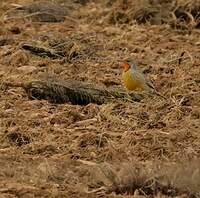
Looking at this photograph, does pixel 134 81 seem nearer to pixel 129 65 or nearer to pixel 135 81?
pixel 135 81

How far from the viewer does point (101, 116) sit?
7.88 meters

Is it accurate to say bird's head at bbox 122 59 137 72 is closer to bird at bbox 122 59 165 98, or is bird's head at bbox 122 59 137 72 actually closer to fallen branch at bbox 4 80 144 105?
bird at bbox 122 59 165 98

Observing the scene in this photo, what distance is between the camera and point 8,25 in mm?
11602

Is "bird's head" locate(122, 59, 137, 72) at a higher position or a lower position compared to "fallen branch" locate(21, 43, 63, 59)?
higher

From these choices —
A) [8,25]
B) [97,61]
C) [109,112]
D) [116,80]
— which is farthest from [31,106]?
[8,25]

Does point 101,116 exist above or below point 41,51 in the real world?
above

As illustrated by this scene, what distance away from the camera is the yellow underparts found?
28.3 feet

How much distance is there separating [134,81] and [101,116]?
3.00ft

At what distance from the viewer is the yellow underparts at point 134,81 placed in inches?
339

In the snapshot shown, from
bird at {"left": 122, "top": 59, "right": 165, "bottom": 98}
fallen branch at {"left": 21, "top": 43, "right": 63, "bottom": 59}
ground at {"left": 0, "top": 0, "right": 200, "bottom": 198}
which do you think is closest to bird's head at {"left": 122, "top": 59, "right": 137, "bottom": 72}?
bird at {"left": 122, "top": 59, "right": 165, "bottom": 98}

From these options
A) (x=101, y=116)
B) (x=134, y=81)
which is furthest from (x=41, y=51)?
(x=101, y=116)

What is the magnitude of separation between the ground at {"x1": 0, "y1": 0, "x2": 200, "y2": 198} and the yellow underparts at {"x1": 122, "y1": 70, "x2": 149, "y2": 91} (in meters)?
0.23

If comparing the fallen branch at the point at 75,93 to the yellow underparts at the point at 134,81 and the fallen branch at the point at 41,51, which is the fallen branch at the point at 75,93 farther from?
the fallen branch at the point at 41,51

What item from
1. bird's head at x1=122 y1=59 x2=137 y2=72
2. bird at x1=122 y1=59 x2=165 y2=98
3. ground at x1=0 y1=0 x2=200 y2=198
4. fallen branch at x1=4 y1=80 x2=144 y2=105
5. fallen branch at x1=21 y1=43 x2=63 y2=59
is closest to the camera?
ground at x1=0 y1=0 x2=200 y2=198
